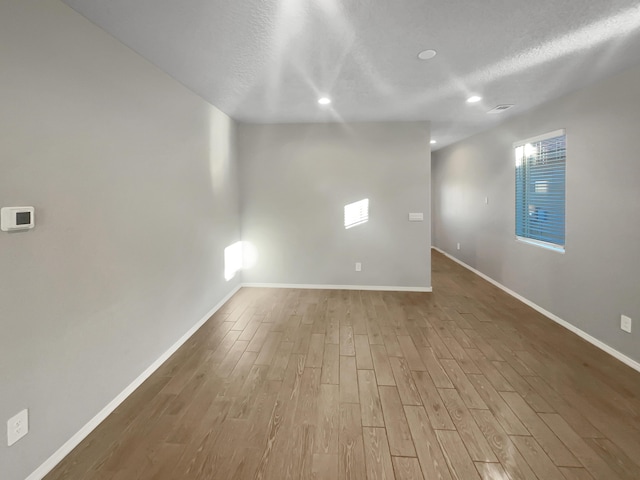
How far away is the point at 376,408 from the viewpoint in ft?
7.11

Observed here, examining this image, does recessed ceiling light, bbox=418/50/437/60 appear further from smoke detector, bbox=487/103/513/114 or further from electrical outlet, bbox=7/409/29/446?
electrical outlet, bbox=7/409/29/446

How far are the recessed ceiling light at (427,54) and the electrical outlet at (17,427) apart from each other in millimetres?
3161

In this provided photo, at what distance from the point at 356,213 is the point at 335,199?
1.22 feet

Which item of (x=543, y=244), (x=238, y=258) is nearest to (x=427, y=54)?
(x=543, y=244)

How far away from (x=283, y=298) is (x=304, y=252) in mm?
798

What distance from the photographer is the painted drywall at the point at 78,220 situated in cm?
151

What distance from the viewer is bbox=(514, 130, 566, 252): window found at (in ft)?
11.7

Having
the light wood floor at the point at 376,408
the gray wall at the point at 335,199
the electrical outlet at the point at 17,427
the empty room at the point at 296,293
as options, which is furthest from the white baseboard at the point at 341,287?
the electrical outlet at the point at 17,427

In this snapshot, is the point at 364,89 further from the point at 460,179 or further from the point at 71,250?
the point at 460,179

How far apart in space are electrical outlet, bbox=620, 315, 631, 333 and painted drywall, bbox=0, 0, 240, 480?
3895 mm

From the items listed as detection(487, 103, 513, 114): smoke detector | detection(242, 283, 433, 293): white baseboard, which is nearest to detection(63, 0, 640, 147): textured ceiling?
detection(487, 103, 513, 114): smoke detector

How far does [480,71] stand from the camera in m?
2.73

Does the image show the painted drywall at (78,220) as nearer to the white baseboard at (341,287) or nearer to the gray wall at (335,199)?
the gray wall at (335,199)

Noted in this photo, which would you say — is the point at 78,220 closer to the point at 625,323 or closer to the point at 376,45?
the point at 376,45
